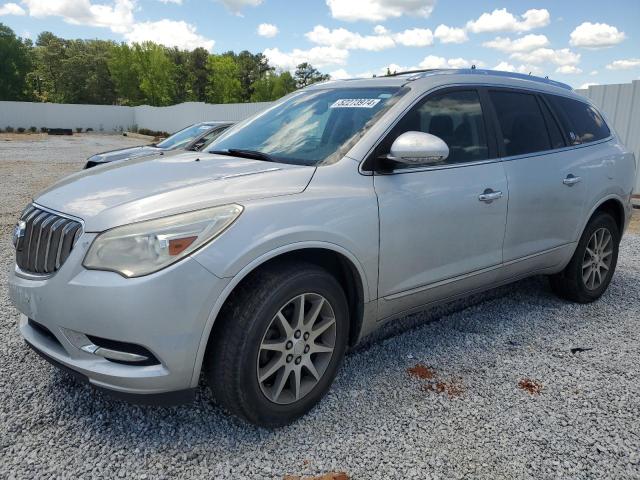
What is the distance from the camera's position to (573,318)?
13.5 feet

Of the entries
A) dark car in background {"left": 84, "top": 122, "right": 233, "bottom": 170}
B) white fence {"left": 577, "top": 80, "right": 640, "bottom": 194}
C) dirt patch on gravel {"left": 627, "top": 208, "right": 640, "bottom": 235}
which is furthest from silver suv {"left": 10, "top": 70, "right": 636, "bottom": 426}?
white fence {"left": 577, "top": 80, "right": 640, "bottom": 194}

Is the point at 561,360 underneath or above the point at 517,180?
underneath

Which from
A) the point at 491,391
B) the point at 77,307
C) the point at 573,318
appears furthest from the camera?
the point at 573,318

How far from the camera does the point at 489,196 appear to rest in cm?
328

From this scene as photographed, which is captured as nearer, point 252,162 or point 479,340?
point 252,162

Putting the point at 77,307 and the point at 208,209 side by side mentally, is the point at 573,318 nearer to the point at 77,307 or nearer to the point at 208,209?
the point at 208,209

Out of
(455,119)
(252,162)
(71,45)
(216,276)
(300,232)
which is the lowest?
(216,276)

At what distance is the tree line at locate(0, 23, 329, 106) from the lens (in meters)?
62.2

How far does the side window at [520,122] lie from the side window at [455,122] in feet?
0.76

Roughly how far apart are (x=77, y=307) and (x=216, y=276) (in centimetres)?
61

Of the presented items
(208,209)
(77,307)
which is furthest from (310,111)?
(77,307)

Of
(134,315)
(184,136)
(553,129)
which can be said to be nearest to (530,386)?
(553,129)

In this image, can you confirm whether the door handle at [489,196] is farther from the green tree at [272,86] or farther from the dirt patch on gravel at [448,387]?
the green tree at [272,86]

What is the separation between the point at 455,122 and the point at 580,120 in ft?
5.33
